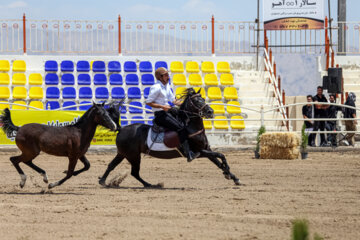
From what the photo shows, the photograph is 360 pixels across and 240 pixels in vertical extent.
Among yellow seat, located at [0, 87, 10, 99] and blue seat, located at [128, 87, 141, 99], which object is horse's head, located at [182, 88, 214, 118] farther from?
yellow seat, located at [0, 87, 10, 99]

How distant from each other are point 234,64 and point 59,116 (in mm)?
10612

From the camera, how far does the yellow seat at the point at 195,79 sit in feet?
86.9

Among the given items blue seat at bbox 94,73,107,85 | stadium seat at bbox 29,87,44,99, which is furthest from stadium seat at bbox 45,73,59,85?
blue seat at bbox 94,73,107,85

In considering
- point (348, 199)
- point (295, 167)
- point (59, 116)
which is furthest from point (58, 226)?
point (59, 116)

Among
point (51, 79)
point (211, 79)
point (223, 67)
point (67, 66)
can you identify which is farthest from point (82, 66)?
point (223, 67)

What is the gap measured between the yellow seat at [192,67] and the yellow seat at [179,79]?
2.31ft

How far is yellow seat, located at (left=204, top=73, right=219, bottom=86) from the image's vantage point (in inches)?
1043

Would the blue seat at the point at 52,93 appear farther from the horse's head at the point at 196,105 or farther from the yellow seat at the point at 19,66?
the horse's head at the point at 196,105

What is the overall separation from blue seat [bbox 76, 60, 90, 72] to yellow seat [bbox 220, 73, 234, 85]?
5192 millimetres

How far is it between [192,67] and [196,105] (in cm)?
1554

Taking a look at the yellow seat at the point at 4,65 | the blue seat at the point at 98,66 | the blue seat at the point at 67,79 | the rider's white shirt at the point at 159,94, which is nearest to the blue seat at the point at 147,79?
the blue seat at the point at 98,66

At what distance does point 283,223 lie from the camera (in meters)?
8.25

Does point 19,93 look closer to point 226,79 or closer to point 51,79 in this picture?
point 51,79

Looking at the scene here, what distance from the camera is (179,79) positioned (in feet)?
86.9
